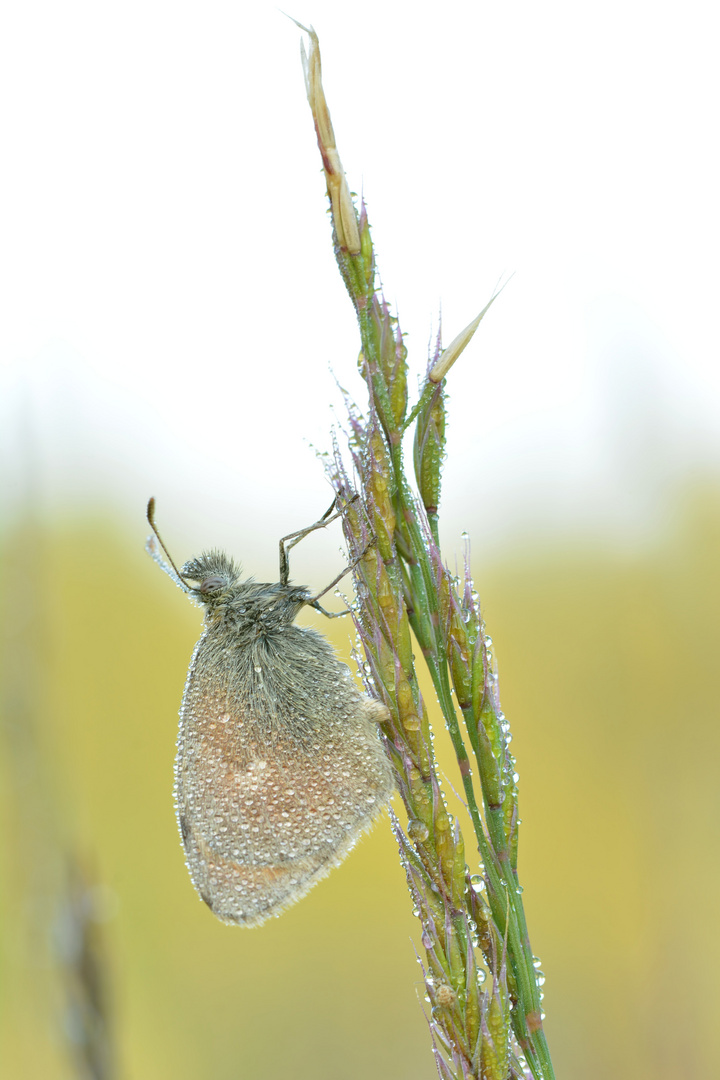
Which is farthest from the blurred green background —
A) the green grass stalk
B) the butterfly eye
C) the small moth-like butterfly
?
the green grass stalk

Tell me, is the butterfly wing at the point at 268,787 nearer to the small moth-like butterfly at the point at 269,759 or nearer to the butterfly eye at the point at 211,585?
the small moth-like butterfly at the point at 269,759

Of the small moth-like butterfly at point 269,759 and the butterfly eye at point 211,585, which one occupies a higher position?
the butterfly eye at point 211,585

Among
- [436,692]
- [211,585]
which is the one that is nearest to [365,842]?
[211,585]

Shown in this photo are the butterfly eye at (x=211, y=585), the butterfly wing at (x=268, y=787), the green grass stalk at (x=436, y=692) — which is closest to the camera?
the green grass stalk at (x=436, y=692)

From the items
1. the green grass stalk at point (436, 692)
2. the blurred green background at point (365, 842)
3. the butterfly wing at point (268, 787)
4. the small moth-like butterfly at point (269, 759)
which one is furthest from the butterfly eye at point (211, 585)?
the green grass stalk at point (436, 692)

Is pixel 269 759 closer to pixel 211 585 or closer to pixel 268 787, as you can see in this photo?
pixel 268 787

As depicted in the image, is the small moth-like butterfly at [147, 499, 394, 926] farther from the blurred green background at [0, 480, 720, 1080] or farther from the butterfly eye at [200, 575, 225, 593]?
the blurred green background at [0, 480, 720, 1080]
